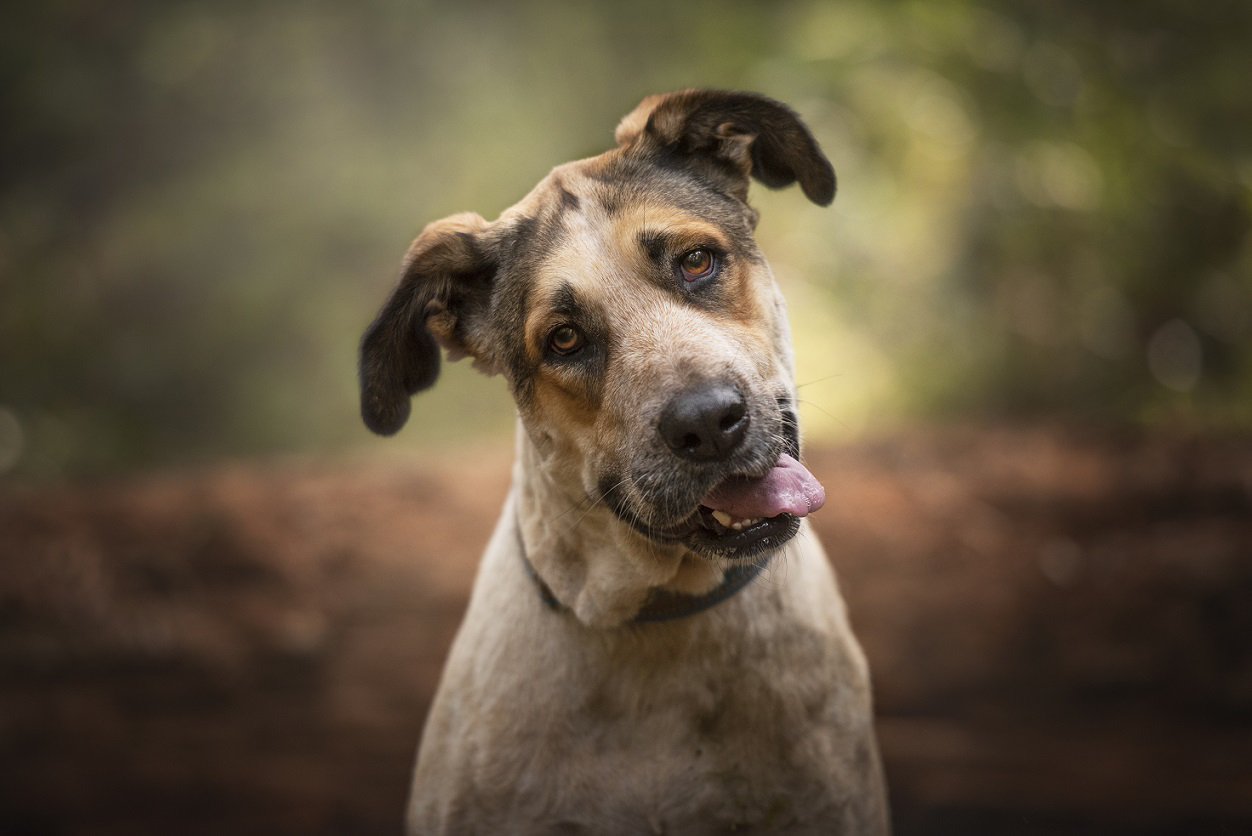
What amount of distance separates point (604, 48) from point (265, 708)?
283 inches

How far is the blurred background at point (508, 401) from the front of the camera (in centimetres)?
557

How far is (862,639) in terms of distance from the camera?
5.92 meters

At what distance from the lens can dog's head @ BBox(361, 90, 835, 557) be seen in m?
2.88

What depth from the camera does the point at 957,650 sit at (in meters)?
5.78

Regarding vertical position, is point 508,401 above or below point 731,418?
above

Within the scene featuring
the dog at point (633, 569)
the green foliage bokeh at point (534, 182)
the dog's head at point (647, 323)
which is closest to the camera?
the dog's head at point (647, 323)

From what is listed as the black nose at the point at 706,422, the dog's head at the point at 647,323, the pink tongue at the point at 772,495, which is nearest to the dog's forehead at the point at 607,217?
the dog's head at the point at 647,323

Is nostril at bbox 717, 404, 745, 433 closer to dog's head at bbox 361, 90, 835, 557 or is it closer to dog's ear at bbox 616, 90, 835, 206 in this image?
dog's head at bbox 361, 90, 835, 557

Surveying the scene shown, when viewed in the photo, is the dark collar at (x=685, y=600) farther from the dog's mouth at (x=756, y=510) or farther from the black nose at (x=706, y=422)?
the black nose at (x=706, y=422)

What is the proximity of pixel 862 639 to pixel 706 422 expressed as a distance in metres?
3.62

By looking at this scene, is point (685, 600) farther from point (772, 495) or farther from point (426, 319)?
point (426, 319)

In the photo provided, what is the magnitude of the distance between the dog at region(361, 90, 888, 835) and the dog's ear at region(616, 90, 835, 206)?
0.59 ft

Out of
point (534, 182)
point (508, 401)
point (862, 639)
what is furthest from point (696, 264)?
point (508, 401)

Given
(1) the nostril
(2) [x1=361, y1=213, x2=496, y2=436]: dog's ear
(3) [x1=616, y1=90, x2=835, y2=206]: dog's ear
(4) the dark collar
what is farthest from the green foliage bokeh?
(1) the nostril
